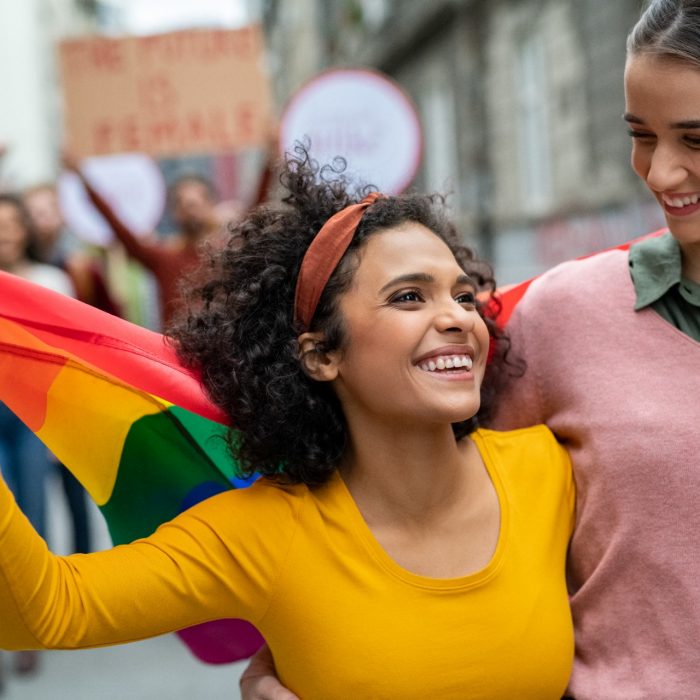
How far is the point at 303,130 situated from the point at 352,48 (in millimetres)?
15263

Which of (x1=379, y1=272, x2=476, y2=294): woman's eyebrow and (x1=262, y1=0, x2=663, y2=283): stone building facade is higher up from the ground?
(x1=379, y1=272, x2=476, y2=294): woman's eyebrow

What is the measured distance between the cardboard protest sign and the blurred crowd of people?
0.89 m

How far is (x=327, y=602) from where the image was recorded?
6.83ft

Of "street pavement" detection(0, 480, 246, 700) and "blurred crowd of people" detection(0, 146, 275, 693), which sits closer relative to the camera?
"street pavement" detection(0, 480, 246, 700)

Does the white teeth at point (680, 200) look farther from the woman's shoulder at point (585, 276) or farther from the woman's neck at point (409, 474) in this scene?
the woman's neck at point (409, 474)

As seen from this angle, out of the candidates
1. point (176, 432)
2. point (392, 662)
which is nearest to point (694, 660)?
point (392, 662)

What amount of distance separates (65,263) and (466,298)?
436 cm

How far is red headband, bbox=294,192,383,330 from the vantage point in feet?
7.34

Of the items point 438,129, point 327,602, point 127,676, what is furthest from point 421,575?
point 438,129

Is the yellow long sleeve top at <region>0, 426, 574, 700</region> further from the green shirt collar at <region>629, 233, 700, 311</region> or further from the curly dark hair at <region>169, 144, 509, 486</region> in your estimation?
the green shirt collar at <region>629, 233, 700, 311</region>

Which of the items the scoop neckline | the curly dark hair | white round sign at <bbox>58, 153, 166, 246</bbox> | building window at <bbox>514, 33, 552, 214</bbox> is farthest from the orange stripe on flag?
building window at <bbox>514, 33, 552, 214</bbox>

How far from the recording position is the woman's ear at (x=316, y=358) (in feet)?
7.45

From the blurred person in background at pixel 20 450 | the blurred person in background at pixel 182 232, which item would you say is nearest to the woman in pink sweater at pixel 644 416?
the blurred person in background at pixel 20 450

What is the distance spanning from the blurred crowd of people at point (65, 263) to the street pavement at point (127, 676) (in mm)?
129
